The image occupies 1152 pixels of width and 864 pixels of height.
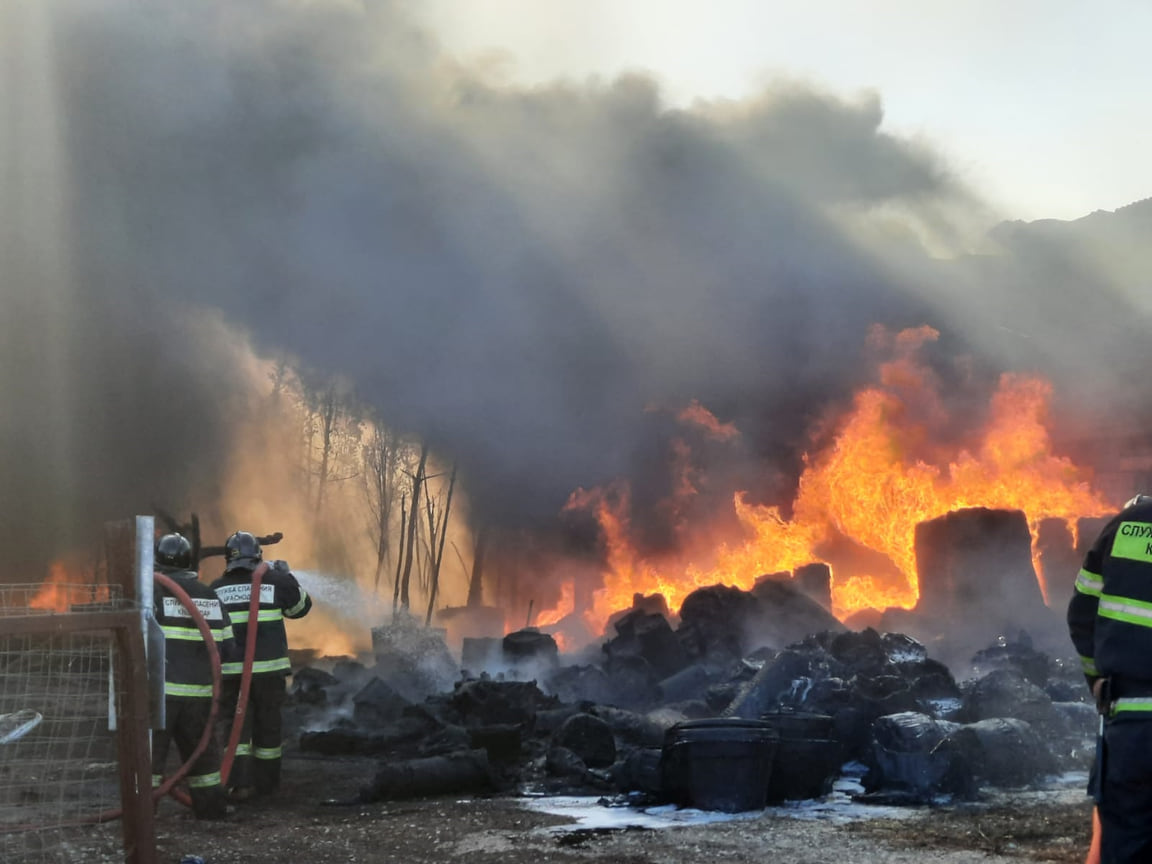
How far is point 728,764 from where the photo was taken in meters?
7.38

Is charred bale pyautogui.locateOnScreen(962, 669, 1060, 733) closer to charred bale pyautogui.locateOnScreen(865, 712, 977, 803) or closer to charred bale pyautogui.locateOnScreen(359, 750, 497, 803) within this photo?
charred bale pyautogui.locateOnScreen(865, 712, 977, 803)

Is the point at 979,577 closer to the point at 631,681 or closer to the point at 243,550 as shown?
the point at 631,681

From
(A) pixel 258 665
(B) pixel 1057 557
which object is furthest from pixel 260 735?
(B) pixel 1057 557

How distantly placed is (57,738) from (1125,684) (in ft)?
14.6

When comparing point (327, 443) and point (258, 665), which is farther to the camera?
point (327, 443)

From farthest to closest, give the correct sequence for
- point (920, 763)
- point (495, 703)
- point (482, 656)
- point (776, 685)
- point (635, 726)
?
point (482, 656) → point (495, 703) → point (776, 685) → point (635, 726) → point (920, 763)

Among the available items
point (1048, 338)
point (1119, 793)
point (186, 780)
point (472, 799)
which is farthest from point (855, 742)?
point (1048, 338)

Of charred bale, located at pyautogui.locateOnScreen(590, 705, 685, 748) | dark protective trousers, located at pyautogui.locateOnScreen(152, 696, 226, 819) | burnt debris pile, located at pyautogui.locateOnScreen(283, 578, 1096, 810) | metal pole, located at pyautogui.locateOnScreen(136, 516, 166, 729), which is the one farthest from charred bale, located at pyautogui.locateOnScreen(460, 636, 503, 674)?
metal pole, located at pyautogui.locateOnScreen(136, 516, 166, 729)

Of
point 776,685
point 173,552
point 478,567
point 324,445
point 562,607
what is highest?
point 324,445

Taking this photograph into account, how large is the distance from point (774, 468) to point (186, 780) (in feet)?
83.2

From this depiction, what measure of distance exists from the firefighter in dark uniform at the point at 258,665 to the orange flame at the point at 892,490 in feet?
64.8

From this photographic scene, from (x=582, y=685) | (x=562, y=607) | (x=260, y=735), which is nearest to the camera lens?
(x=260, y=735)

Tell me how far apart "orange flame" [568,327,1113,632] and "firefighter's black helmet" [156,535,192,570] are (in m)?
20.9

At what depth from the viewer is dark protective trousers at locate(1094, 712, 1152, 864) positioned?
3127 millimetres
